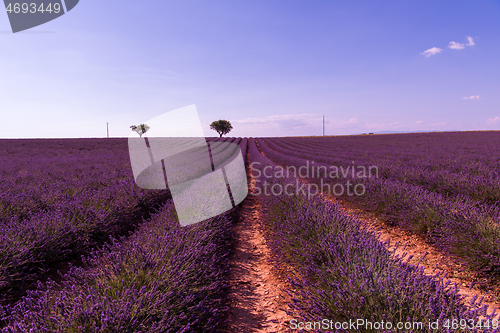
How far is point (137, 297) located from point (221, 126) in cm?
6118

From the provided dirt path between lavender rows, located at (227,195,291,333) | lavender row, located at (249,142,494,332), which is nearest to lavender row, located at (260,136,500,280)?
lavender row, located at (249,142,494,332)

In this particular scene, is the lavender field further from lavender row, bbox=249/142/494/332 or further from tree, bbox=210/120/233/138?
tree, bbox=210/120/233/138

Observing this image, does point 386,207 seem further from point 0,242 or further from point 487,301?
point 0,242

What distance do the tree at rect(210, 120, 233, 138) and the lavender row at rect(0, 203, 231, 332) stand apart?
60181mm

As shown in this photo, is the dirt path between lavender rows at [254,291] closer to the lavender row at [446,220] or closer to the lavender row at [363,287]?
the lavender row at [363,287]

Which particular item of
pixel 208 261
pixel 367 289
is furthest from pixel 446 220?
pixel 208 261

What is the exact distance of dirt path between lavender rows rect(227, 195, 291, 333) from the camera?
1893 millimetres

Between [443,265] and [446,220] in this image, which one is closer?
[443,265]

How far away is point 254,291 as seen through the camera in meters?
2.35

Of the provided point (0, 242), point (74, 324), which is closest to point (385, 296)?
point (74, 324)

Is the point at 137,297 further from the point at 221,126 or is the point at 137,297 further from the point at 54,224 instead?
the point at 221,126

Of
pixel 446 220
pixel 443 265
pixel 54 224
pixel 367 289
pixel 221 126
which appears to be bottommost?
pixel 443 265

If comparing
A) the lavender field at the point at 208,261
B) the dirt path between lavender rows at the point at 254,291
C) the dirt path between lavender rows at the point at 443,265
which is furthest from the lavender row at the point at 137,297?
the dirt path between lavender rows at the point at 443,265

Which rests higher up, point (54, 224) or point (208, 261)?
point (54, 224)
